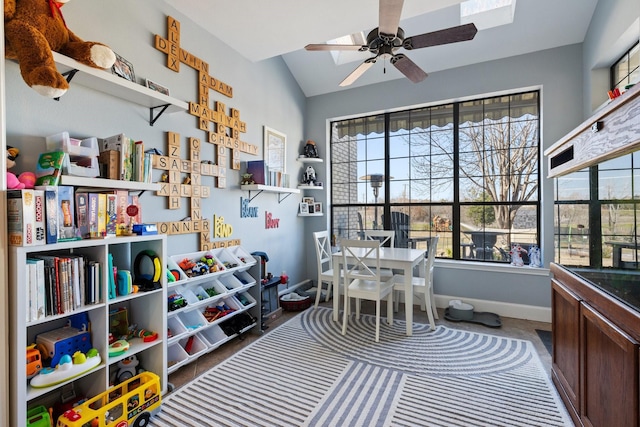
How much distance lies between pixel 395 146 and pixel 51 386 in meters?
3.93

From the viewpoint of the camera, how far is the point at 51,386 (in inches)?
56.0

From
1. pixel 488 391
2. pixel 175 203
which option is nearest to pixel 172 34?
pixel 175 203

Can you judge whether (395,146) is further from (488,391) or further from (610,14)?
(488,391)

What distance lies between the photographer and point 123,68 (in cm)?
197

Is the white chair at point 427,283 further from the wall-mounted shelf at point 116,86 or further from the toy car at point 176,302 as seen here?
the wall-mounted shelf at point 116,86

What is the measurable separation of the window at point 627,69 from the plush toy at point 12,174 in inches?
160

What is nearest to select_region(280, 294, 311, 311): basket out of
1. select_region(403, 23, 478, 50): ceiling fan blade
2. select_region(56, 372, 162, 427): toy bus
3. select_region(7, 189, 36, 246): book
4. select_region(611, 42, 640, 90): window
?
select_region(56, 372, 162, 427): toy bus

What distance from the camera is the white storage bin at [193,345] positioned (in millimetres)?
2352

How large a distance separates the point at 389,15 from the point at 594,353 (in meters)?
2.11

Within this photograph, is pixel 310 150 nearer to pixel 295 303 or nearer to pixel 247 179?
pixel 247 179

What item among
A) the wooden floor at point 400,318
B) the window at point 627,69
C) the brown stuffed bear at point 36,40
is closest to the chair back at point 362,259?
the wooden floor at point 400,318

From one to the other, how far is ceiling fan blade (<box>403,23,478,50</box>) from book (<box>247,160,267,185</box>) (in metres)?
1.74

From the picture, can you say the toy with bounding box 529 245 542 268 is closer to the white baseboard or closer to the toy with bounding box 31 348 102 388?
the white baseboard

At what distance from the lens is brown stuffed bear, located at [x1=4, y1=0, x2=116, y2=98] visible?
1337 millimetres
